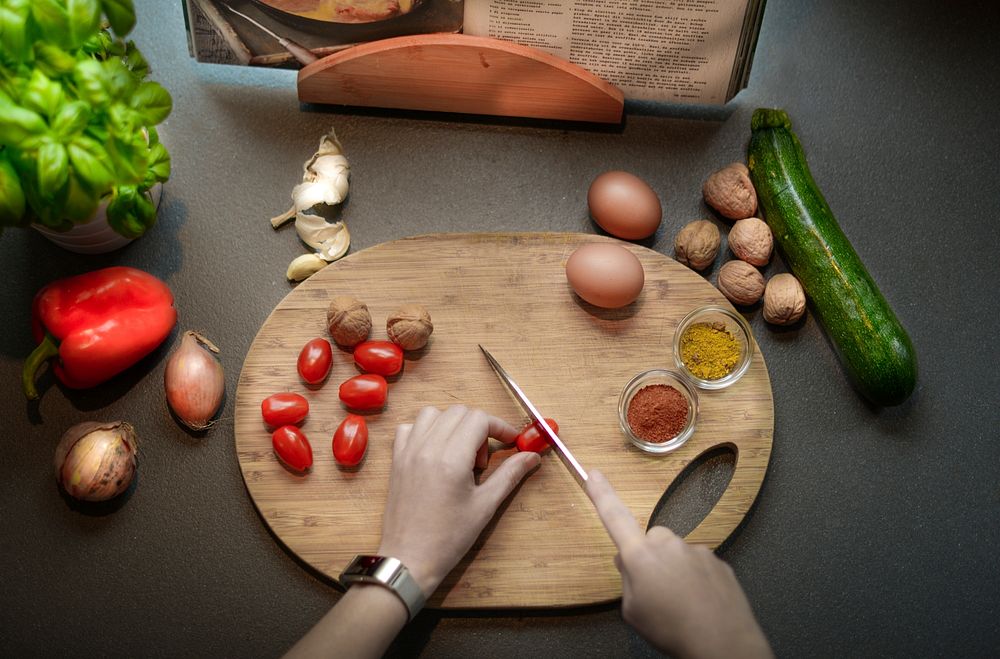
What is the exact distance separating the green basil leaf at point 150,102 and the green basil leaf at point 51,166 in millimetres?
118

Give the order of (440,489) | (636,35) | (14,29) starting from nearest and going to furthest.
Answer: (14,29)
(440,489)
(636,35)

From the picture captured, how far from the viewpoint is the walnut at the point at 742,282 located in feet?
4.49

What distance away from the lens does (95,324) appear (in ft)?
4.18

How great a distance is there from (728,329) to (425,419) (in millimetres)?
499

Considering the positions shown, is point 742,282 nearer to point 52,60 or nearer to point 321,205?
point 321,205

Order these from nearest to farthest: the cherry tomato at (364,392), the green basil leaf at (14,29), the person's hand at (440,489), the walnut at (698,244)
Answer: the green basil leaf at (14,29)
the person's hand at (440,489)
the cherry tomato at (364,392)
the walnut at (698,244)

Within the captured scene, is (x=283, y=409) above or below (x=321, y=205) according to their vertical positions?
below

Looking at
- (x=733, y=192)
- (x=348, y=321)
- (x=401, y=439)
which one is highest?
(x=733, y=192)

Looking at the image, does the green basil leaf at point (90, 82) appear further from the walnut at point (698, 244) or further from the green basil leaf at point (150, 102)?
the walnut at point (698, 244)

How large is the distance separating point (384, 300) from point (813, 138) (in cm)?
81

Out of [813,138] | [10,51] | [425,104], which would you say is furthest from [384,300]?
[813,138]

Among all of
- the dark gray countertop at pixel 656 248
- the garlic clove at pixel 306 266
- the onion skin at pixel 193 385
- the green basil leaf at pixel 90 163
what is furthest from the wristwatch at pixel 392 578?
the green basil leaf at pixel 90 163

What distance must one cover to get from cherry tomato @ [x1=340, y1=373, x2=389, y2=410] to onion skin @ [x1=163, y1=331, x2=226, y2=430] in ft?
0.68

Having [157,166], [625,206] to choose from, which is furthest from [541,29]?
[157,166]
